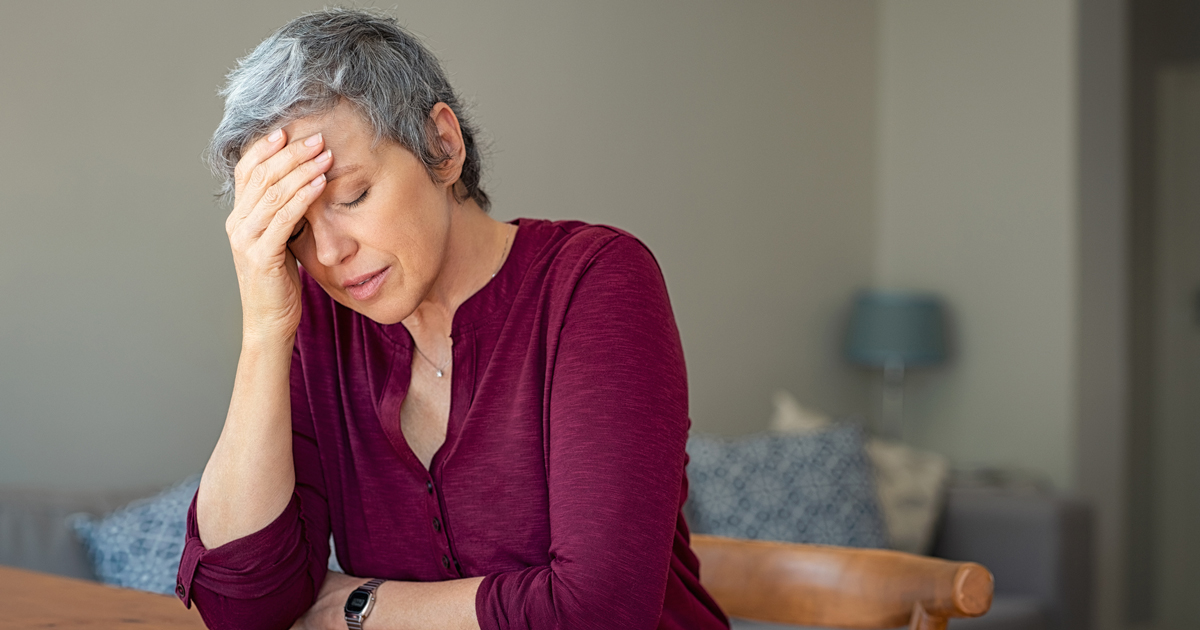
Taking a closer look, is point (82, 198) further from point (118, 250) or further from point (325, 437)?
point (325, 437)

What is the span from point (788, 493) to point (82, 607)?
2.00 metres

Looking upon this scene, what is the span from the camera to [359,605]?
114cm

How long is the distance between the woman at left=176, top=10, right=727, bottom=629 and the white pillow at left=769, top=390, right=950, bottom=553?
1936 mm

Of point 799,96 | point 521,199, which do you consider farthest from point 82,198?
point 799,96

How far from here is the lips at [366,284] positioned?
1.09 m

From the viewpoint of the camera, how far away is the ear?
3.78ft

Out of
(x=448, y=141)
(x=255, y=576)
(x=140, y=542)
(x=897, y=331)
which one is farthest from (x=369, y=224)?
(x=897, y=331)

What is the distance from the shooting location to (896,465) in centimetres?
323

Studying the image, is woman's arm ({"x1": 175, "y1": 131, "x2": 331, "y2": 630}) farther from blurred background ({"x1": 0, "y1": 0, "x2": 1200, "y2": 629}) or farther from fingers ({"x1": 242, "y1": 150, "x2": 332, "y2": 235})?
blurred background ({"x1": 0, "y1": 0, "x2": 1200, "y2": 629})

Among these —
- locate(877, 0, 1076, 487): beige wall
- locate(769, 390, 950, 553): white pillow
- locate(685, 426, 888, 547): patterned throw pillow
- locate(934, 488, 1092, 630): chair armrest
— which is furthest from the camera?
locate(877, 0, 1076, 487): beige wall

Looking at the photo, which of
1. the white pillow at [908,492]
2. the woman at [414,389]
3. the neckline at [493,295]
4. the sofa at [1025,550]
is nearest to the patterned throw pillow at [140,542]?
the woman at [414,389]

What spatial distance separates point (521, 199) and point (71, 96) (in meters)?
1.28

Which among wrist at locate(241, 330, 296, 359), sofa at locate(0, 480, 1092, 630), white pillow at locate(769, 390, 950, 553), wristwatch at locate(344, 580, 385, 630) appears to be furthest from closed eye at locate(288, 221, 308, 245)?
white pillow at locate(769, 390, 950, 553)

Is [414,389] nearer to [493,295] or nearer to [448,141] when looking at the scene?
[493,295]
